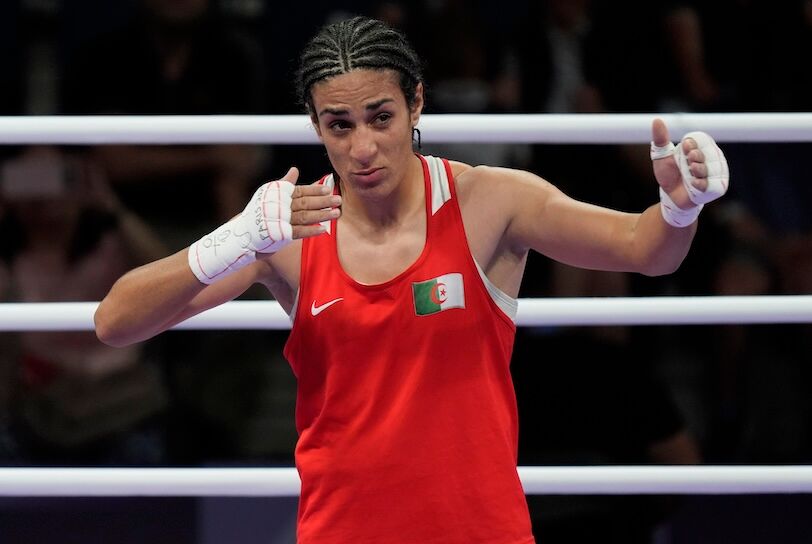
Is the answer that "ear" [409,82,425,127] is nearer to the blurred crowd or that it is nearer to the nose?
the nose

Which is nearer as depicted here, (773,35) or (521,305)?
(521,305)

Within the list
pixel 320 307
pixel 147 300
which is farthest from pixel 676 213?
pixel 147 300

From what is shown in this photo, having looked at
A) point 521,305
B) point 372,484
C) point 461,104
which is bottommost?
point 372,484

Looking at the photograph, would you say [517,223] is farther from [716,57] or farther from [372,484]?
[716,57]

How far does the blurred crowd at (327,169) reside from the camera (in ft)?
11.2

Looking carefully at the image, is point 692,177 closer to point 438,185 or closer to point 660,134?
point 660,134

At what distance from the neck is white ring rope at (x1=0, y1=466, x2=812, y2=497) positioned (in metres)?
0.55

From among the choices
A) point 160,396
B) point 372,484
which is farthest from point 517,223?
point 160,396

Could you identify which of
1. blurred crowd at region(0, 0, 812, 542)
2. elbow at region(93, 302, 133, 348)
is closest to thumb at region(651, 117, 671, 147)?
elbow at region(93, 302, 133, 348)

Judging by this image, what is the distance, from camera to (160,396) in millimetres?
3512

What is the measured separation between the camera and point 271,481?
7.22 ft

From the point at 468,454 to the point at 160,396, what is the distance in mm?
1879

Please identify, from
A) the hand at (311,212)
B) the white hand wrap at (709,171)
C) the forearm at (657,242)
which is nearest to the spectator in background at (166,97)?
the hand at (311,212)

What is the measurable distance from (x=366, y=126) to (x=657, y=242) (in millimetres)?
491
